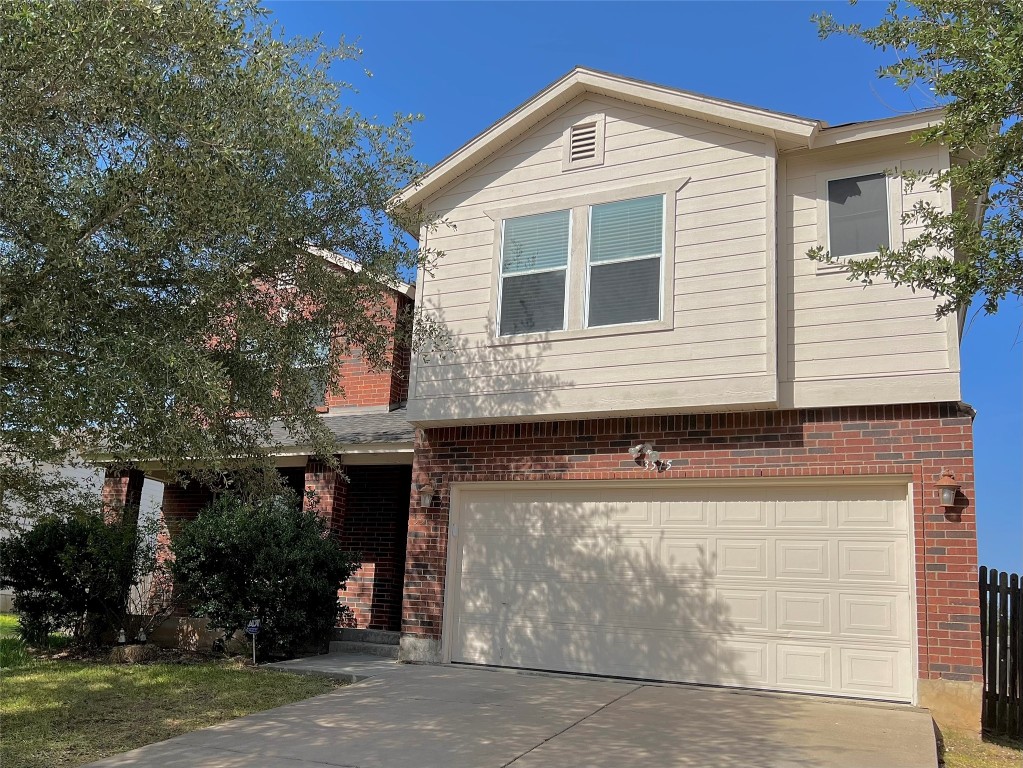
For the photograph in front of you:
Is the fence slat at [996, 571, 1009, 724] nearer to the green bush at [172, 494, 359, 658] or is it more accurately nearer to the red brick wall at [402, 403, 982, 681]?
the red brick wall at [402, 403, 982, 681]

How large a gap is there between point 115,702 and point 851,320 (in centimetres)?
857

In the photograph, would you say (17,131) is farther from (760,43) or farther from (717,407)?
(760,43)

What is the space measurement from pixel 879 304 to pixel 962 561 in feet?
8.86

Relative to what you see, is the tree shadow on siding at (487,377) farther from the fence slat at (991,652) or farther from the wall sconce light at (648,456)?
the fence slat at (991,652)

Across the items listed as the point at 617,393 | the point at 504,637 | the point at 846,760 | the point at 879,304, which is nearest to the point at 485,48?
the point at 617,393

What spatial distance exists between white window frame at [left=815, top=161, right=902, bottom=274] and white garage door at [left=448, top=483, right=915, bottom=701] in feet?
8.22

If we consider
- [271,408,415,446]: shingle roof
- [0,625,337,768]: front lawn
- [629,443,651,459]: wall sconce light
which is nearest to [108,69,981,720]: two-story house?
[629,443,651,459]: wall sconce light

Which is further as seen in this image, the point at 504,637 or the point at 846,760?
the point at 504,637

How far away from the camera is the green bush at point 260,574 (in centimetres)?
1065

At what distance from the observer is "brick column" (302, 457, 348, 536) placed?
40.0 ft

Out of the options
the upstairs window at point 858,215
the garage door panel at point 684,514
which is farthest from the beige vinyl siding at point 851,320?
the garage door panel at point 684,514

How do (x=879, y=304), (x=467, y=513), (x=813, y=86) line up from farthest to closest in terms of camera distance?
(x=813, y=86), (x=467, y=513), (x=879, y=304)

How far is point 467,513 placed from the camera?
10867 millimetres

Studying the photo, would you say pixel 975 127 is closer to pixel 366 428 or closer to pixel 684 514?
pixel 684 514
